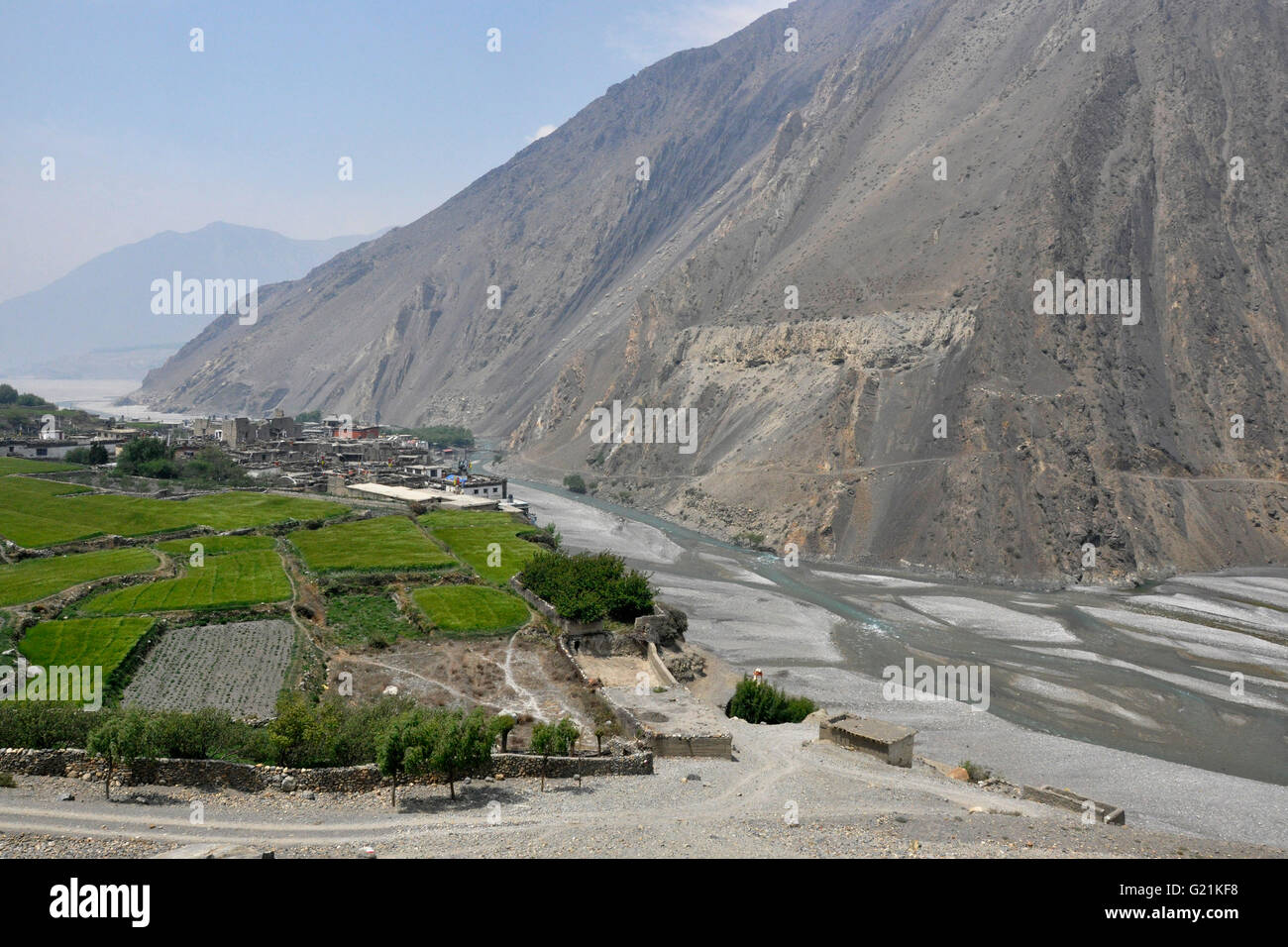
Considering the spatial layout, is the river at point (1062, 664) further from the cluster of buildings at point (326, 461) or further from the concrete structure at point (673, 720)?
the cluster of buildings at point (326, 461)

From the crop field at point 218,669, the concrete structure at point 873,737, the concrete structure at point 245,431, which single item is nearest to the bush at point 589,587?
the crop field at point 218,669

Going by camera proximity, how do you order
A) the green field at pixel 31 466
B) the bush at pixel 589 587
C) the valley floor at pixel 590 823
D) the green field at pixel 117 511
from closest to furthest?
the valley floor at pixel 590 823 → the bush at pixel 589 587 → the green field at pixel 117 511 → the green field at pixel 31 466

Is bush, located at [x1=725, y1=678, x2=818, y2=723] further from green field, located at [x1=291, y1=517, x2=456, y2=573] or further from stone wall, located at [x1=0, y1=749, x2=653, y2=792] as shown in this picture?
green field, located at [x1=291, y1=517, x2=456, y2=573]

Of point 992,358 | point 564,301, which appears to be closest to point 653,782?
point 992,358

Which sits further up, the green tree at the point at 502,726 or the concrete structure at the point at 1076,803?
the green tree at the point at 502,726

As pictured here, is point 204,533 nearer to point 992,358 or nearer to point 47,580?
point 47,580

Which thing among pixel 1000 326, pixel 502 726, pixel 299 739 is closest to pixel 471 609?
pixel 502 726

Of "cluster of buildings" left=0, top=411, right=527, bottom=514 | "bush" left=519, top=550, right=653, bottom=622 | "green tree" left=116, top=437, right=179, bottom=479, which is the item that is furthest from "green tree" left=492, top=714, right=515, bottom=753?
"green tree" left=116, top=437, right=179, bottom=479
